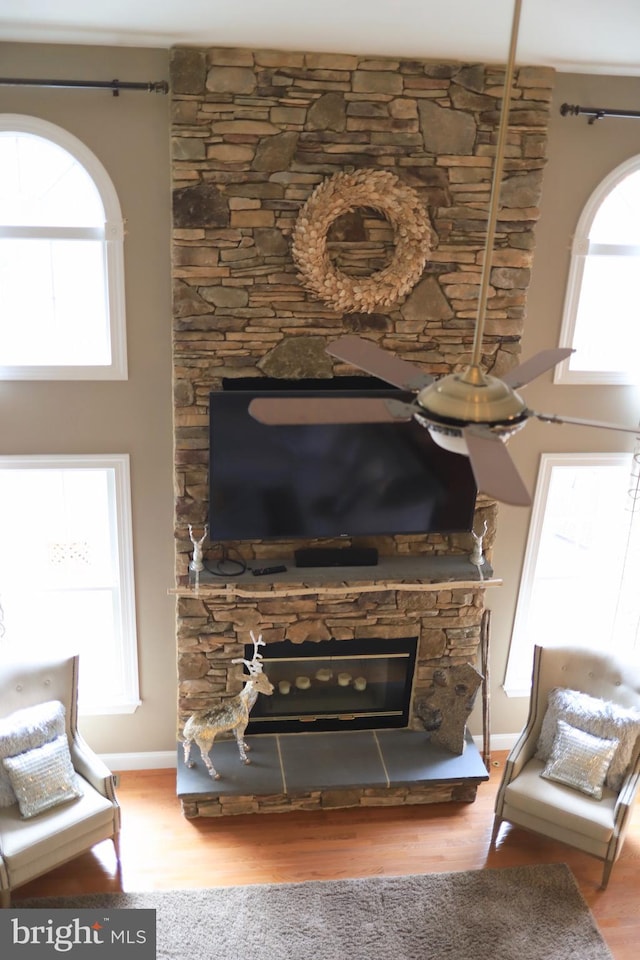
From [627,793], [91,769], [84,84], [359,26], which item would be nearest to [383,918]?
[627,793]

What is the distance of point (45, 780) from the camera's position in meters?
4.37

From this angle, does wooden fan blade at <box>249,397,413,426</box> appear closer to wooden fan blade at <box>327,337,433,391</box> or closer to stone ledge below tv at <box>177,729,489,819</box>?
wooden fan blade at <box>327,337,433,391</box>

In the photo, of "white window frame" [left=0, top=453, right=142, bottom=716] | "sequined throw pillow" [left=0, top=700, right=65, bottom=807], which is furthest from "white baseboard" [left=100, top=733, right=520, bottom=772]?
"sequined throw pillow" [left=0, top=700, right=65, bottom=807]

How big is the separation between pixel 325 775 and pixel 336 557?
Result: 1277 millimetres

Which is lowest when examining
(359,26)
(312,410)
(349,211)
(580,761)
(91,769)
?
(91,769)

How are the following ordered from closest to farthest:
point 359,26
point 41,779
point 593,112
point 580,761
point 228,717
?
point 359,26, point 41,779, point 593,112, point 580,761, point 228,717

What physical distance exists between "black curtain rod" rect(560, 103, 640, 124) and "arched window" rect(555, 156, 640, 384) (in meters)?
0.26

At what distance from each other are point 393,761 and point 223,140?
3555 mm

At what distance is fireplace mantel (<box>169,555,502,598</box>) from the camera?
4.69 metres

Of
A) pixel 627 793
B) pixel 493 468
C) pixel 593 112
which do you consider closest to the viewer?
pixel 493 468

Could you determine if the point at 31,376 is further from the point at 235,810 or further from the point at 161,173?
the point at 235,810

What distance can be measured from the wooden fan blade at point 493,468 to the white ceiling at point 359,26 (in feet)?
6.88

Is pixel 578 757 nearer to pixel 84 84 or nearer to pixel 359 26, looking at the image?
pixel 359 26

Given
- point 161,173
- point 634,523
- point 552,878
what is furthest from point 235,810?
point 161,173
